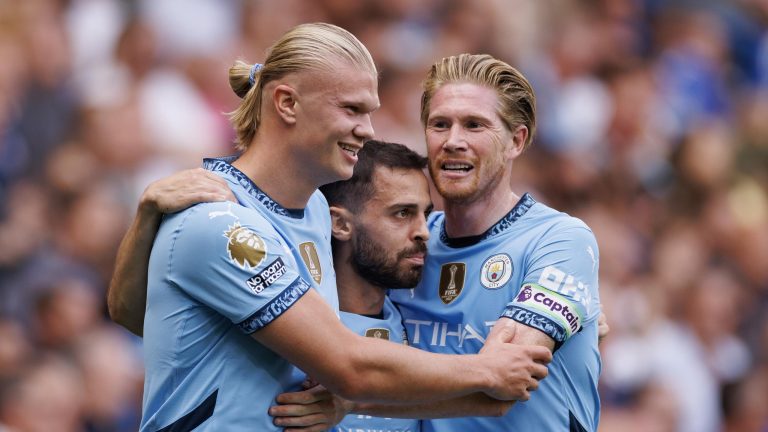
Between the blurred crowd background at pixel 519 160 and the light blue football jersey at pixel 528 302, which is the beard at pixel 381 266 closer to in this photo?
the light blue football jersey at pixel 528 302

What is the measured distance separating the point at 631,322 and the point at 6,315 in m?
4.92

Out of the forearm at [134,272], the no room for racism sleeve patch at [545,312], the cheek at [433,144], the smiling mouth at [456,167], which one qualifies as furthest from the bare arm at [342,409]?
the cheek at [433,144]

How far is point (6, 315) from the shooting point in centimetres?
762

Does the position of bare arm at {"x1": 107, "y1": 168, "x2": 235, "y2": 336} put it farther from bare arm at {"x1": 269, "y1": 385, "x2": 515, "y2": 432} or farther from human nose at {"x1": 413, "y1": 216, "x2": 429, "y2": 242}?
human nose at {"x1": 413, "y1": 216, "x2": 429, "y2": 242}

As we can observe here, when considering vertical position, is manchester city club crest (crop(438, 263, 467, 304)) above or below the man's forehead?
below

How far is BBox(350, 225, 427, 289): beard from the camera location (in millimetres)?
5523

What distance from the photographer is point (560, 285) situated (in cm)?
506

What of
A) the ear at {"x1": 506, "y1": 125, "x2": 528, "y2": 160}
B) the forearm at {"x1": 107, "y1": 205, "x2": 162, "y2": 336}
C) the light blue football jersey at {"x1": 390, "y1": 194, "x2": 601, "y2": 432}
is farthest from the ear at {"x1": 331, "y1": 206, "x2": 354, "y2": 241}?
the forearm at {"x1": 107, "y1": 205, "x2": 162, "y2": 336}

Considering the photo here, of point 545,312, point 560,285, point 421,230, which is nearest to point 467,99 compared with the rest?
point 421,230

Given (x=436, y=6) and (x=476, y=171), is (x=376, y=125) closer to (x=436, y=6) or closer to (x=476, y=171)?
(x=436, y=6)

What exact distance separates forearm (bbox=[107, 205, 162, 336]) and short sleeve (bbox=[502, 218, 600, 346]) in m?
1.42

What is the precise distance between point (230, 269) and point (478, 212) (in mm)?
1523

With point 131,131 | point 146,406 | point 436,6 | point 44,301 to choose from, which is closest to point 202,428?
point 146,406

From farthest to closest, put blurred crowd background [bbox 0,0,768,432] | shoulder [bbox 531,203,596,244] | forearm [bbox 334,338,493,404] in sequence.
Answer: blurred crowd background [bbox 0,0,768,432]
shoulder [bbox 531,203,596,244]
forearm [bbox 334,338,493,404]
